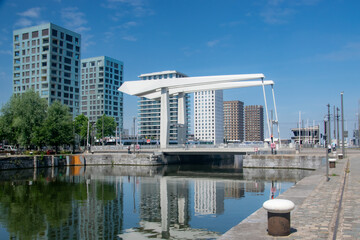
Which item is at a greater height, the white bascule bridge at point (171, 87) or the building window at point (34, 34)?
the building window at point (34, 34)

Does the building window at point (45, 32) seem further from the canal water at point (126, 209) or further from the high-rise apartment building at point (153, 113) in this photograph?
the canal water at point (126, 209)

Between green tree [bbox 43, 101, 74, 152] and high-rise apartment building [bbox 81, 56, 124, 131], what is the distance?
3047 inches

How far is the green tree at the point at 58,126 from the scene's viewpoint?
59888 mm

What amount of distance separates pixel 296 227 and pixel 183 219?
9147 mm

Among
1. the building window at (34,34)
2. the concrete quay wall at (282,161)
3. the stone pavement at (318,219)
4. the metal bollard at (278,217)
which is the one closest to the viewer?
the metal bollard at (278,217)

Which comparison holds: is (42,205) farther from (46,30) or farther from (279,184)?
(46,30)

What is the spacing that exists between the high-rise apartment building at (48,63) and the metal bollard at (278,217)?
99.7 metres

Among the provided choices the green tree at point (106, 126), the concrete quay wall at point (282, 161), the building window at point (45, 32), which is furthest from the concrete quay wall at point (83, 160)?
the building window at point (45, 32)

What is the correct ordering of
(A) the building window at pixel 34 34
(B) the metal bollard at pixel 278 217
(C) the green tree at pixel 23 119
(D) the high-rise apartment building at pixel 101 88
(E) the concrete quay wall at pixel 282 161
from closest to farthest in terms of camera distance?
(B) the metal bollard at pixel 278 217
(E) the concrete quay wall at pixel 282 161
(C) the green tree at pixel 23 119
(A) the building window at pixel 34 34
(D) the high-rise apartment building at pixel 101 88

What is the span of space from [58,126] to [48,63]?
154 feet

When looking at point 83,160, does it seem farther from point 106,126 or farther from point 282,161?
point 106,126

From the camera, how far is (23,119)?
59562 millimetres

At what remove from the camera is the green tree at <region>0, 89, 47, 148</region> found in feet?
194

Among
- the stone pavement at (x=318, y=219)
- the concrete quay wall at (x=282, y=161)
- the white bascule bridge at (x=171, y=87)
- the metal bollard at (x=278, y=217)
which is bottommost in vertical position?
the concrete quay wall at (x=282, y=161)
